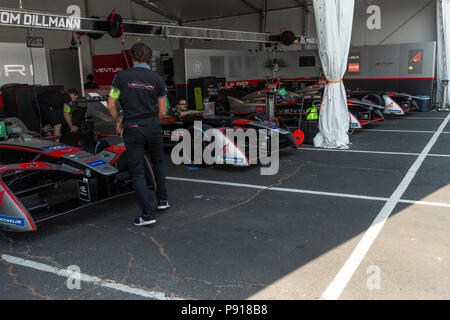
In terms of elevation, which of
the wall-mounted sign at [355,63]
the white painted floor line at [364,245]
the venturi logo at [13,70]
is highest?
the wall-mounted sign at [355,63]

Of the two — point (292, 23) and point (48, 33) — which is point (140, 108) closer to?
point (48, 33)

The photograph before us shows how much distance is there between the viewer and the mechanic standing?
387 cm

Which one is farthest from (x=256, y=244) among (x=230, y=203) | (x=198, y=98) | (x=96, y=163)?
(x=198, y=98)

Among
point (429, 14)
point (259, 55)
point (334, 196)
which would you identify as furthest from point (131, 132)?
point (429, 14)

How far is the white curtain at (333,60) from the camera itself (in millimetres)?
7789

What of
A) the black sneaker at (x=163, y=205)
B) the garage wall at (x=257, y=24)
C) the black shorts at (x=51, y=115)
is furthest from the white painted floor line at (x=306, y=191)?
the garage wall at (x=257, y=24)

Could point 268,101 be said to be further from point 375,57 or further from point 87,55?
point 87,55

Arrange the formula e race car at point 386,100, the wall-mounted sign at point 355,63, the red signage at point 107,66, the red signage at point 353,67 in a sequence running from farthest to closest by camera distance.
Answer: the red signage at point 353,67
the wall-mounted sign at point 355,63
the red signage at point 107,66
the formula e race car at point 386,100

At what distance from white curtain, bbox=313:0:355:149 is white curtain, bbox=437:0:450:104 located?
7.99m

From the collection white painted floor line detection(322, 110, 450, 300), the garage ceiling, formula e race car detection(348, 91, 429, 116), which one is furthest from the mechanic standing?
the garage ceiling

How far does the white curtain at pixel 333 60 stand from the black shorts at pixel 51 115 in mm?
5147

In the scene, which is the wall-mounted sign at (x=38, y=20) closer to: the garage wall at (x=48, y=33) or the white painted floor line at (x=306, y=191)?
the white painted floor line at (x=306, y=191)

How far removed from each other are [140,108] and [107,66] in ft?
37.7

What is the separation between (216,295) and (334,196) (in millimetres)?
2620
